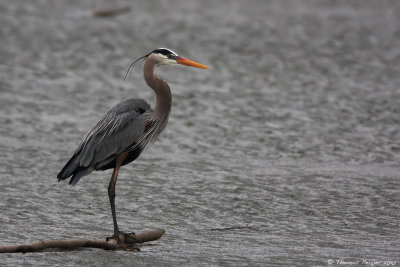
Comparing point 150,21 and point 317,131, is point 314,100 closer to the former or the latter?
point 317,131

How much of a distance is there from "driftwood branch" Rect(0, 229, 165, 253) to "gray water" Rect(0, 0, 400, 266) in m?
0.09

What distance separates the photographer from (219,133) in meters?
12.1

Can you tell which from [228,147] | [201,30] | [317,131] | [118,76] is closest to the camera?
[228,147]

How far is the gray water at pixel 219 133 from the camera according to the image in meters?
7.74

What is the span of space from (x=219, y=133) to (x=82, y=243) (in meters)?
5.53

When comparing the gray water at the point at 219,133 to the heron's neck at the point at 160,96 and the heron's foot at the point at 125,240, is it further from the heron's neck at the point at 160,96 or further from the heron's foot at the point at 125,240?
the heron's neck at the point at 160,96

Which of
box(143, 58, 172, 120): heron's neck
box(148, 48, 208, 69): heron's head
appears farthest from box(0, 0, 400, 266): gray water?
box(148, 48, 208, 69): heron's head

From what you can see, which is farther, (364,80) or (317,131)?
(364,80)

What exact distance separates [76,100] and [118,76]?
205cm

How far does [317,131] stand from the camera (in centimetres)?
1228

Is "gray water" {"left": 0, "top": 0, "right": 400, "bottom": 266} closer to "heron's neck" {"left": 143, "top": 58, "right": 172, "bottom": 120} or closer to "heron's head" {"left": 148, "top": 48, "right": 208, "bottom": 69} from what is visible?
"heron's neck" {"left": 143, "top": 58, "right": 172, "bottom": 120}

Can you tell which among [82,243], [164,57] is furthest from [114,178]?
[164,57]

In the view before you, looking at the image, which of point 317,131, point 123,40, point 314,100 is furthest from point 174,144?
point 123,40

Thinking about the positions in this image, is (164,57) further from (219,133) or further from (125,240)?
(219,133)
